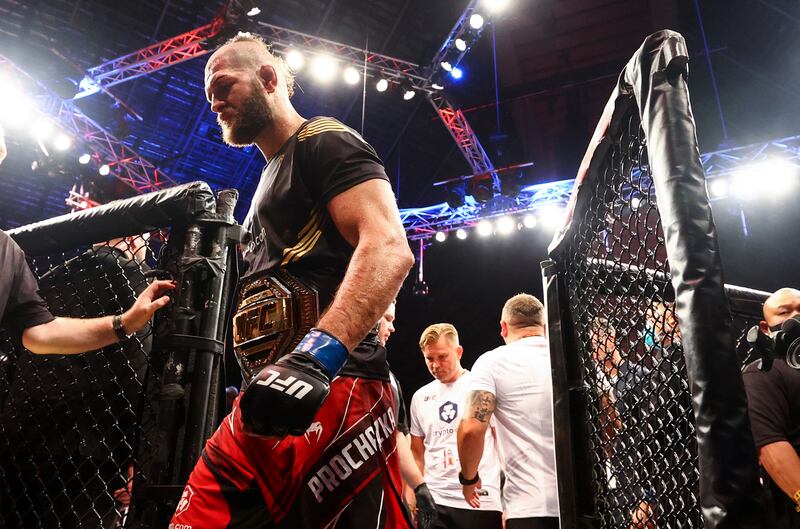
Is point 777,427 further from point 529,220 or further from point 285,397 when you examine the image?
point 529,220

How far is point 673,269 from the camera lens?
791 mm

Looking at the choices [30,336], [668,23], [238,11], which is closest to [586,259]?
[30,336]

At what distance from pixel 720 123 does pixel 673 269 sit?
829 cm

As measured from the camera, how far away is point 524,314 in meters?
3.04

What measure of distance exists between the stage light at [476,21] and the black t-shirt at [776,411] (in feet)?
18.2

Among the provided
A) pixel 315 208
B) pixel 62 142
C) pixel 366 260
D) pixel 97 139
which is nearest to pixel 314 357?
pixel 366 260

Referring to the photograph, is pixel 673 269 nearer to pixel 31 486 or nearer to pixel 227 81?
pixel 227 81

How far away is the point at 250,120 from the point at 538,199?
721 cm

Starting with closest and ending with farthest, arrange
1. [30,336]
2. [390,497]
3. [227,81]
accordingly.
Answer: [390,497]
[227,81]
[30,336]

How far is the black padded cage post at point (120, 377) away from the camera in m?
1.48

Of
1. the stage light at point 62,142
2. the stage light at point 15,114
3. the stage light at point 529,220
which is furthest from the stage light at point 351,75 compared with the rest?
the stage light at point 15,114

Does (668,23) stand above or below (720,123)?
above

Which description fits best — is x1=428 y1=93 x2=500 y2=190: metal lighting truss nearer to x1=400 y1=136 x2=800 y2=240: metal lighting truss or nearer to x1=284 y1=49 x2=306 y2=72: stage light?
x1=400 y1=136 x2=800 y2=240: metal lighting truss

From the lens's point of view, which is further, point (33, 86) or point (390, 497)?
point (33, 86)
